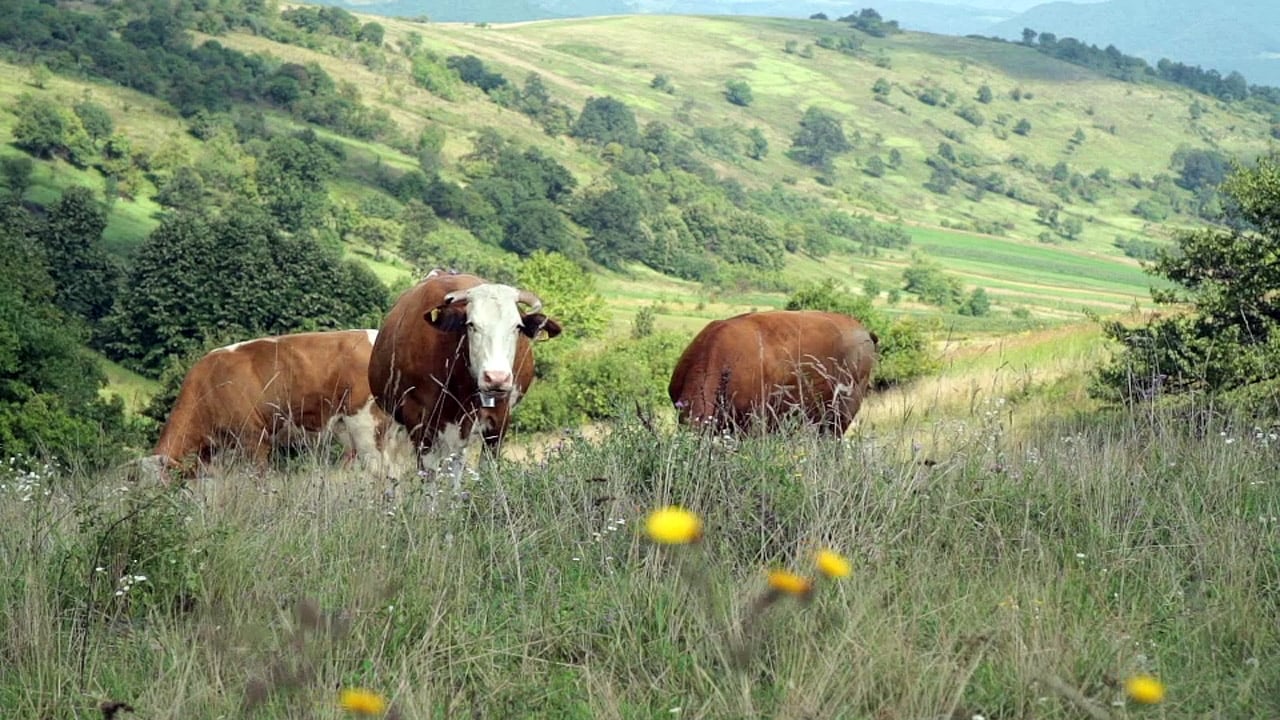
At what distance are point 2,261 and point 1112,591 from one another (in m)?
53.5

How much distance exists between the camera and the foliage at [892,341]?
44250 mm

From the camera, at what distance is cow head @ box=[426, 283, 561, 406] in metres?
9.40

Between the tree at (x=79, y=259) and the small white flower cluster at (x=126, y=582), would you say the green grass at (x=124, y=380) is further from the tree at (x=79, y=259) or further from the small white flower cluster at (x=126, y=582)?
the small white flower cluster at (x=126, y=582)

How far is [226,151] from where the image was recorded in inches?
6117

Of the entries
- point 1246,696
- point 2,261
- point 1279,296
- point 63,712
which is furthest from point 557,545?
point 2,261

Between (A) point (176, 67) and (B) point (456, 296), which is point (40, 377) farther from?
(A) point (176, 67)

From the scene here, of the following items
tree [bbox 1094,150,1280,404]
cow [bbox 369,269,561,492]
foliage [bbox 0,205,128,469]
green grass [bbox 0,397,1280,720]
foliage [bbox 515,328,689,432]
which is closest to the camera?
green grass [bbox 0,397,1280,720]

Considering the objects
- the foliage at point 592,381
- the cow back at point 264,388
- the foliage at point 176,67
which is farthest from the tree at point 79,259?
the cow back at point 264,388

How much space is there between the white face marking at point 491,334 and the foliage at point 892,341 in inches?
1228

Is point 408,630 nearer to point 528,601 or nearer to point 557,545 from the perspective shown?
Result: point 528,601

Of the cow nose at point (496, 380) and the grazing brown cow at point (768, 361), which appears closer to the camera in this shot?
the cow nose at point (496, 380)

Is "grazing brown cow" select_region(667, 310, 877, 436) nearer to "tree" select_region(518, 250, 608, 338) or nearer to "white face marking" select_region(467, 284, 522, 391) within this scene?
"white face marking" select_region(467, 284, 522, 391)

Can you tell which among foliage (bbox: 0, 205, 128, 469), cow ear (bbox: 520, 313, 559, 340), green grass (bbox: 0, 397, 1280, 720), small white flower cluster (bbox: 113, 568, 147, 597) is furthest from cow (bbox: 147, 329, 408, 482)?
foliage (bbox: 0, 205, 128, 469)

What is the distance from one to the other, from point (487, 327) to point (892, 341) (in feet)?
126
